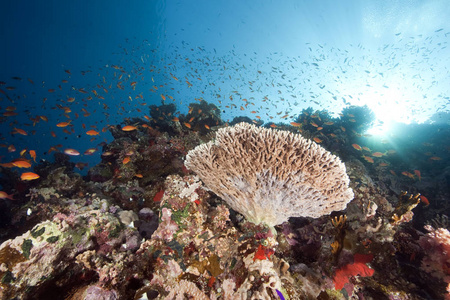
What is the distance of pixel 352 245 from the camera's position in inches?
134

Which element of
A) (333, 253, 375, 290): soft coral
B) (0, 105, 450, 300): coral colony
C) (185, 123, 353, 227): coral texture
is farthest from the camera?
(185, 123, 353, 227): coral texture

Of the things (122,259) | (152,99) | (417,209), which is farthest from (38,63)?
(417,209)

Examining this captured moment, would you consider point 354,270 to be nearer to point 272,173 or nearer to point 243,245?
point 243,245

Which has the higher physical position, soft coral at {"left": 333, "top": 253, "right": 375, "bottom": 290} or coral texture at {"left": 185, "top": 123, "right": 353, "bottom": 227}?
coral texture at {"left": 185, "top": 123, "right": 353, "bottom": 227}

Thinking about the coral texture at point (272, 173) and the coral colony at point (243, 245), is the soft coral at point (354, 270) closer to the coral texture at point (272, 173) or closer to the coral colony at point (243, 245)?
the coral colony at point (243, 245)

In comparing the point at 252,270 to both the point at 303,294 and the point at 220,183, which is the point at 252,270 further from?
the point at 220,183

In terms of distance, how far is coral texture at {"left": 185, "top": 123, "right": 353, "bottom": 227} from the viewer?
131 inches

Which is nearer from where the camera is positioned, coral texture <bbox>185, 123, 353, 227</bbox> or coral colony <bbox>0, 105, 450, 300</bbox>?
coral colony <bbox>0, 105, 450, 300</bbox>

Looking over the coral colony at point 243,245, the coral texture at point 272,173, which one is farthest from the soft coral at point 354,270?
the coral texture at point 272,173

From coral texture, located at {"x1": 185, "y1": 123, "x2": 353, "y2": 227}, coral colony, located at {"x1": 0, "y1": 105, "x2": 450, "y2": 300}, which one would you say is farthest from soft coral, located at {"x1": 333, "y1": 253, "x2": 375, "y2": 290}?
coral texture, located at {"x1": 185, "y1": 123, "x2": 353, "y2": 227}

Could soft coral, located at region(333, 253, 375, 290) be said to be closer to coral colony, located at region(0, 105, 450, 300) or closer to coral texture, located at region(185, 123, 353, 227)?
coral colony, located at region(0, 105, 450, 300)

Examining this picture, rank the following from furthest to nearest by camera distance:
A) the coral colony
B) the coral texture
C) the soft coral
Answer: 1. the coral texture
2. the soft coral
3. the coral colony

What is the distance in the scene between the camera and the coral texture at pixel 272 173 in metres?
3.32

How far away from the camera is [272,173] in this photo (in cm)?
344
